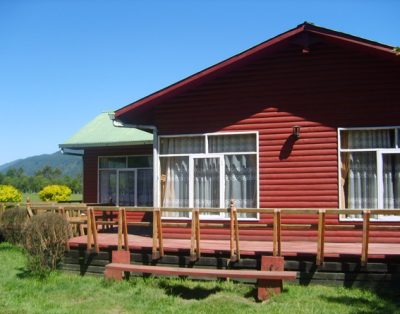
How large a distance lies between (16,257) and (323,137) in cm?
781

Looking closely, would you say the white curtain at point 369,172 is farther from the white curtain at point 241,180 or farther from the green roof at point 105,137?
the green roof at point 105,137

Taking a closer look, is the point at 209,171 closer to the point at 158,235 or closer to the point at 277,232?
the point at 158,235

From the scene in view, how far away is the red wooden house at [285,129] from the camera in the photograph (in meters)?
10.9

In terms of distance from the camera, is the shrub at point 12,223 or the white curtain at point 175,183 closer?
the white curtain at point 175,183

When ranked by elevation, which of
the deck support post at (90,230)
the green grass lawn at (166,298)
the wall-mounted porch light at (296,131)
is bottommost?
the green grass lawn at (166,298)

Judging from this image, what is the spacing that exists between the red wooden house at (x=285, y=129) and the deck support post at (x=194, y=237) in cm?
199

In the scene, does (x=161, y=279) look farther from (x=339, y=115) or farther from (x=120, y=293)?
(x=339, y=115)

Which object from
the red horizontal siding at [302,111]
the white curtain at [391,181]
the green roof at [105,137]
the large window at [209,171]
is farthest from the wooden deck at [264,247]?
the green roof at [105,137]

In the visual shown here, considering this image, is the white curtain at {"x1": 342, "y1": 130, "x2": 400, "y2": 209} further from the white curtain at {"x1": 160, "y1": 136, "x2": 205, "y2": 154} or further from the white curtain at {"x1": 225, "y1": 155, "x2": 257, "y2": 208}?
the white curtain at {"x1": 160, "y1": 136, "x2": 205, "y2": 154}

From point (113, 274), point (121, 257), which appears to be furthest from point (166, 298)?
point (121, 257)

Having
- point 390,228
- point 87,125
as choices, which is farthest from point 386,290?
point 87,125

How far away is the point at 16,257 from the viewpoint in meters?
13.0

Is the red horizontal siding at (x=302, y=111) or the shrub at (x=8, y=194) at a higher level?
the red horizontal siding at (x=302, y=111)

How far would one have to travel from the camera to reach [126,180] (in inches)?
788
